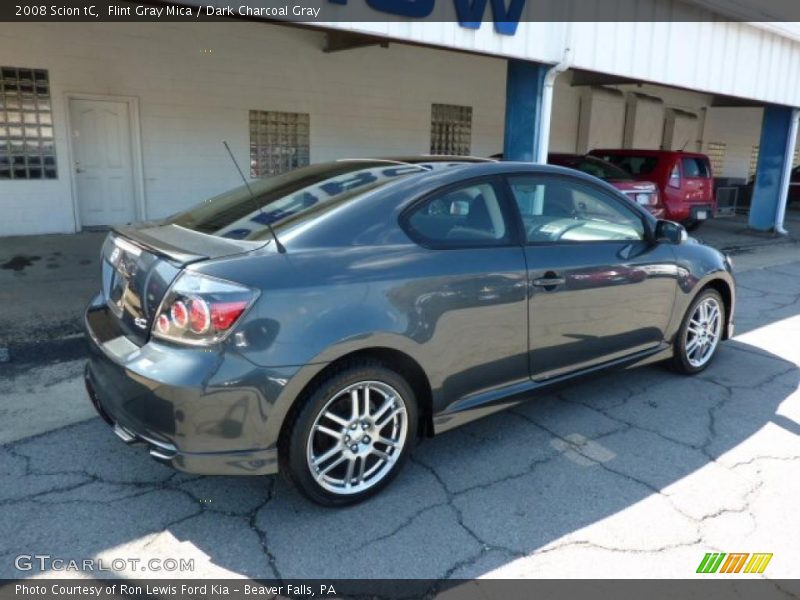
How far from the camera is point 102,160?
31.0 ft

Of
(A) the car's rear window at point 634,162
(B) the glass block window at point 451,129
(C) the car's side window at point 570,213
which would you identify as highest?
(B) the glass block window at point 451,129

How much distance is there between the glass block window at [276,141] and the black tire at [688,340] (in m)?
7.54

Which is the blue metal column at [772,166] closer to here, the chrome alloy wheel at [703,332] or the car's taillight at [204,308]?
the chrome alloy wheel at [703,332]

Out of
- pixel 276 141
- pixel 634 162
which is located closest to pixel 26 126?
pixel 276 141

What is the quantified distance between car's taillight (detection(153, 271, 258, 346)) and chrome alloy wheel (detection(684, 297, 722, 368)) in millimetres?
3381

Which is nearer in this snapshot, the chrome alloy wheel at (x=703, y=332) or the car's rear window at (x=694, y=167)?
the chrome alloy wheel at (x=703, y=332)

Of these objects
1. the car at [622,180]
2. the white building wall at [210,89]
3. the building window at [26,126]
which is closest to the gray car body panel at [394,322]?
the car at [622,180]

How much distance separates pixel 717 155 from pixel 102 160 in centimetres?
1902

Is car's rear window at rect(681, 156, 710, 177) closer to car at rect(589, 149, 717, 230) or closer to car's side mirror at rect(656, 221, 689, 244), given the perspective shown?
car at rect(589, 149, 717, 230)

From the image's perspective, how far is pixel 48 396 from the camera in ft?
13.3

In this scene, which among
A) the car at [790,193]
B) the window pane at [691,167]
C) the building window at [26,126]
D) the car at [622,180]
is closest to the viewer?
the building window at [26,126]

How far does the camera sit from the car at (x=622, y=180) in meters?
9.88

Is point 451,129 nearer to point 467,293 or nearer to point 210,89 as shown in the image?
point 210,89

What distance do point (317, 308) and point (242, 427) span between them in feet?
1.86
